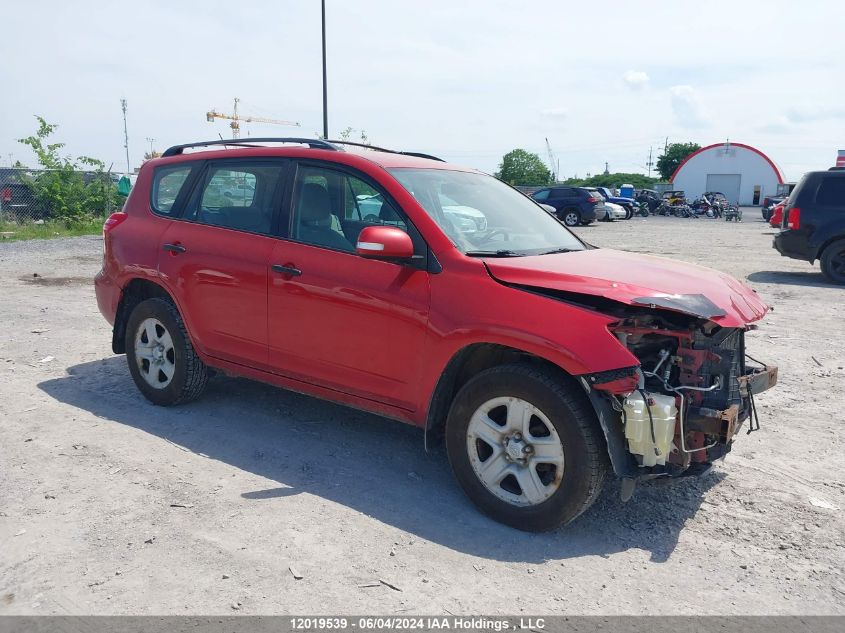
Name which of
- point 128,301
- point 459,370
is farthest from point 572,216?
point 459,370

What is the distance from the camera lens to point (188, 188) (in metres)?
5.22

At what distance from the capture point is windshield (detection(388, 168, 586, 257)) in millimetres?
4066

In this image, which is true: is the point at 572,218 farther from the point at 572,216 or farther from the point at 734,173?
the point at 734,173

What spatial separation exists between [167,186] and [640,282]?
11.7ft

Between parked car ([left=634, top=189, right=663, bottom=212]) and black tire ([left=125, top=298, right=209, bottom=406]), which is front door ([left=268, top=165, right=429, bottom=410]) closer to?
black tire ([left=125, top=298, right=209, bottom=406])

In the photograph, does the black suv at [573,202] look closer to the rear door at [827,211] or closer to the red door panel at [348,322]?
→ the rear door at [827,211]

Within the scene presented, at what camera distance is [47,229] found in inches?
760

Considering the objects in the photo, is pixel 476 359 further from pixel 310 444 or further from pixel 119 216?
pixel 119 216

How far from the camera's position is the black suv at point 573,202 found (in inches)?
1150

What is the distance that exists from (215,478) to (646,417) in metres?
2.39

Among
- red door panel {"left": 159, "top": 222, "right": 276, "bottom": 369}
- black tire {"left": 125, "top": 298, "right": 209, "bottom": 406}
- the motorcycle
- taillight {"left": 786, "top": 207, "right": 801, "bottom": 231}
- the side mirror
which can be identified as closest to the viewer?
the side mirror

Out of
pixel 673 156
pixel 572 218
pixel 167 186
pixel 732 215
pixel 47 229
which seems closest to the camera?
pixel 167 186

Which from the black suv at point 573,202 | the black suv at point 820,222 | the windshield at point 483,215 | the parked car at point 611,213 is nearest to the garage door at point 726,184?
the parked car at point 611,213

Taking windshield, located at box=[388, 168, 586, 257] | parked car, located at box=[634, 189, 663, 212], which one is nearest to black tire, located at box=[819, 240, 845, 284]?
windshield, located at box=[388, 168, 586, 257]
